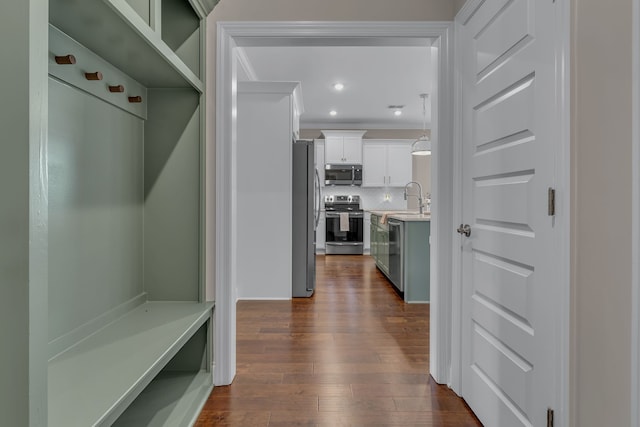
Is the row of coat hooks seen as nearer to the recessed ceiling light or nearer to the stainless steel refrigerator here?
the stainless steel refrigerator

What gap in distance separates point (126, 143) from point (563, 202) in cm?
186

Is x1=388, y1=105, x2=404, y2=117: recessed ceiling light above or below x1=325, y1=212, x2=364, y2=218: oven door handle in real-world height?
above

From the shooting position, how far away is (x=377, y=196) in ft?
26.3

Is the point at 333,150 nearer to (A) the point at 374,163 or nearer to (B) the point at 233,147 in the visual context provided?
(A) the point at 374,163

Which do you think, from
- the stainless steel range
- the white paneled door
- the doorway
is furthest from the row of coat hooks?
the stainless steel range

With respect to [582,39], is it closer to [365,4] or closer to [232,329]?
[365,4]

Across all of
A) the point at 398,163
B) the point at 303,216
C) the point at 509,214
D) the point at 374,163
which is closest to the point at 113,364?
the point at 509,214

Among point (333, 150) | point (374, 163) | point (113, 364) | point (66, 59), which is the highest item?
point (333, 150)

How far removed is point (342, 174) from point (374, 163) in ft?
2.28

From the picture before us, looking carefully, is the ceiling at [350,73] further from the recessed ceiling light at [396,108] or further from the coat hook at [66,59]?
the coat hook at [66,59]

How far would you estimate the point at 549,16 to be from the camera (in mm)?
1237

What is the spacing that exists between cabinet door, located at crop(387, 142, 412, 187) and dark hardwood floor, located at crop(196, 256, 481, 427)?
4231 mm

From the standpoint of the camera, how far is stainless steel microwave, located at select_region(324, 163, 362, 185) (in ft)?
25.1

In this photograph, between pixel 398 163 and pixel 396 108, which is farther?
pixel 398 163
